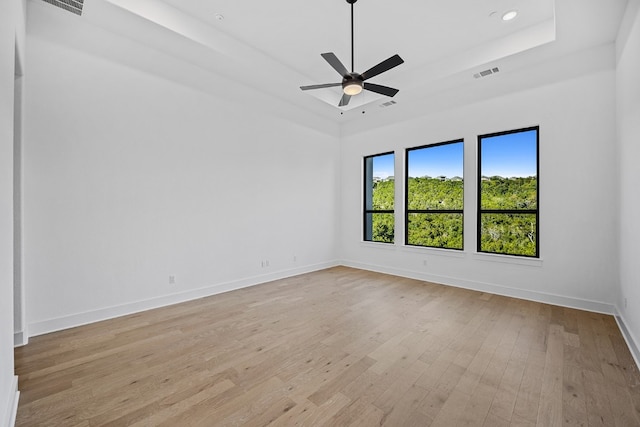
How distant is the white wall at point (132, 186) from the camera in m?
3.13

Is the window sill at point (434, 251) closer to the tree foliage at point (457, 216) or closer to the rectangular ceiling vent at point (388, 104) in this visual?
the tree foliage at point (457, 216)

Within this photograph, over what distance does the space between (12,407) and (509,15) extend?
18.7 feet

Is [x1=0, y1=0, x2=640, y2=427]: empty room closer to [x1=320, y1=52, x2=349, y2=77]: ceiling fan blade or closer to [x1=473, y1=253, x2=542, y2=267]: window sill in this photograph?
[x1=473, y1=253, x2=542, y2=267]: window sill

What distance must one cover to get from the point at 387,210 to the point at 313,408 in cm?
482

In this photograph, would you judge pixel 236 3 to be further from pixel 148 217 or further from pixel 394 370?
pixel 394 370

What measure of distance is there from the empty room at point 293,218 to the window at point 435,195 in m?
0.04

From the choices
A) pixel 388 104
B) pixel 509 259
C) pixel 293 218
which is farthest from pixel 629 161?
pixel 293 218

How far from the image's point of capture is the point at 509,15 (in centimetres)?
333

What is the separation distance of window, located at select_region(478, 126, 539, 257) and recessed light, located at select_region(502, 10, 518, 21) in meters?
1.73

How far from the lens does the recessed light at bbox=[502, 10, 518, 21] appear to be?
3282 millimetres

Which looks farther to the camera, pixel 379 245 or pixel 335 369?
pixel 379 245

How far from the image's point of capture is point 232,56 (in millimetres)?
3848

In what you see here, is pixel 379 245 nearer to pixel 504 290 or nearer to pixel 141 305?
pixel 504 290

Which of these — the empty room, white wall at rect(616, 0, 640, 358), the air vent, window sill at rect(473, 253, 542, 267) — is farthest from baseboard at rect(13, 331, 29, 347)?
window sill at rect(473, 253, 542, 267)
